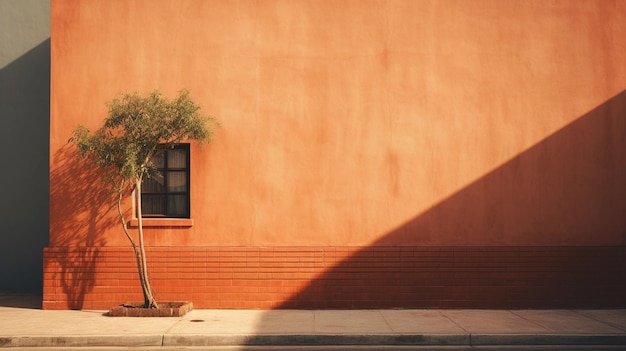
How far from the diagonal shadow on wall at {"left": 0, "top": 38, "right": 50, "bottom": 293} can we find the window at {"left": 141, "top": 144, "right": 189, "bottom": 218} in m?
3.33

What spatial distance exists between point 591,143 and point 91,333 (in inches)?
353

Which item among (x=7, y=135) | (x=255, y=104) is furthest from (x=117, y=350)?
(x=7, y=135)

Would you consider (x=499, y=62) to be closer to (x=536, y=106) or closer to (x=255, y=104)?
(x=536, y=106)

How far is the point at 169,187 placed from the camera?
41.0ft

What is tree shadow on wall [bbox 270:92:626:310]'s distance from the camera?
12250mm

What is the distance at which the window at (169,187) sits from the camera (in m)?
12.5

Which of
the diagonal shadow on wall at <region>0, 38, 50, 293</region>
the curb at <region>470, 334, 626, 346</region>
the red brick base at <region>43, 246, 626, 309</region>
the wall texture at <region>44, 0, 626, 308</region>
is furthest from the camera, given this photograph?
the diagonal shadow on wall at <region>0, 38, 50, 293</region>

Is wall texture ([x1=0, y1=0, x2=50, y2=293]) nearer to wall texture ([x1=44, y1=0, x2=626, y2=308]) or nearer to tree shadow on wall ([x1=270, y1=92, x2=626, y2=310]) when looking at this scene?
wall texture ([x1=44, y1=0, x2=626, y2=308])

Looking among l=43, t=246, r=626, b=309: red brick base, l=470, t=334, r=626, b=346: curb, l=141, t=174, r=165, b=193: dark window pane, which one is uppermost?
l=141, t=174, r=165, b=193: dark window pane

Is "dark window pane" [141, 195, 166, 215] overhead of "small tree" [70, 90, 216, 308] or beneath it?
beneath

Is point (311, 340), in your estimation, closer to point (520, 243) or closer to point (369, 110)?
point (369, 110)

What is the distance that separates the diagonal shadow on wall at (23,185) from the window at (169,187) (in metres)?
3.33

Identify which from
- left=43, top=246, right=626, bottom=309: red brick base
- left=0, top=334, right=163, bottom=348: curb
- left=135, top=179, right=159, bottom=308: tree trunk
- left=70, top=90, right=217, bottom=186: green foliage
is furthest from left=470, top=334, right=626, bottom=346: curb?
left=70, top=90, right=217, bottom=186: green foliage

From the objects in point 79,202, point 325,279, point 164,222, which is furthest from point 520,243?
point 79,202
